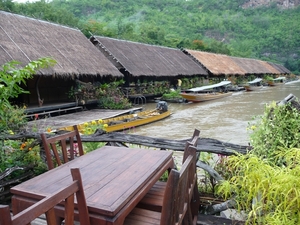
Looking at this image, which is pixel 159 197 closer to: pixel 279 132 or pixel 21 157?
pixel 279 132

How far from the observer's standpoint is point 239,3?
80.6 metres

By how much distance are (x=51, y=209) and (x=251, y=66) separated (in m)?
35.7

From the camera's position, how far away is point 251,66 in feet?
112

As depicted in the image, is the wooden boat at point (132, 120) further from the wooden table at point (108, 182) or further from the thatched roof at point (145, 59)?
the wooden table at point (108, 182)

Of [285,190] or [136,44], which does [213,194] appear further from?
[136,44]

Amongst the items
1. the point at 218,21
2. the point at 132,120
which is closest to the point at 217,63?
the point at 132,120

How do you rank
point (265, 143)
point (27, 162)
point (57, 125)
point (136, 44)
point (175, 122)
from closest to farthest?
point (265, 143) → point (27, 162) → point (57, 125) → point (175, 122) → point (136, 44)

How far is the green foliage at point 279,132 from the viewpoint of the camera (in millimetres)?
2430

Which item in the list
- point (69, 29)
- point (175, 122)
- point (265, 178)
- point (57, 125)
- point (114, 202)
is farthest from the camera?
point (69, 29)

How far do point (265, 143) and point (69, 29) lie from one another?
45.4 feet

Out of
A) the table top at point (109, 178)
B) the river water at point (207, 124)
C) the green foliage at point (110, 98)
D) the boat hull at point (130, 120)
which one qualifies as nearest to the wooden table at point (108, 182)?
the table top at point (109, 178)

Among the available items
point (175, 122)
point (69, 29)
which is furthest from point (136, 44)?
point (175, 122)

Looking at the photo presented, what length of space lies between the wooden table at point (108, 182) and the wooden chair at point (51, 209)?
14cm

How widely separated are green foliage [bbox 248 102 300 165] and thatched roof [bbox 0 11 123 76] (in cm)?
861
